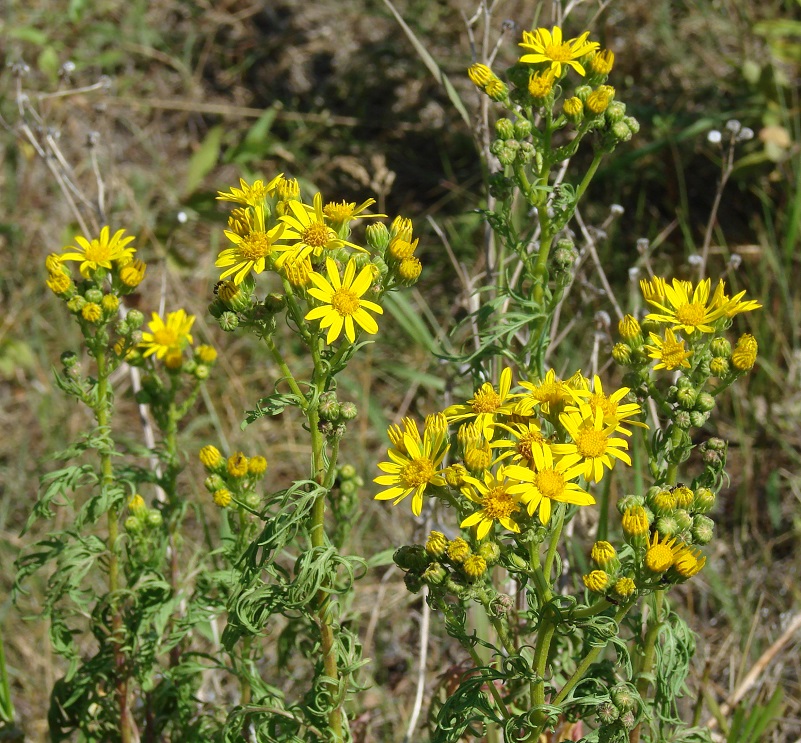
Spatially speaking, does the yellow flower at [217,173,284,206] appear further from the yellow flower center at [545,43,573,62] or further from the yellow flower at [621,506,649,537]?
the yellow flower at [621,506,649,537]

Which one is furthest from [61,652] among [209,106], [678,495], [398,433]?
[209,106]

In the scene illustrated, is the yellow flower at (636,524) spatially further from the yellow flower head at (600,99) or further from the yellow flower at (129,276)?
the yellow flower at (129,276)

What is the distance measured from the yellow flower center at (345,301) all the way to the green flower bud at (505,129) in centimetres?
69

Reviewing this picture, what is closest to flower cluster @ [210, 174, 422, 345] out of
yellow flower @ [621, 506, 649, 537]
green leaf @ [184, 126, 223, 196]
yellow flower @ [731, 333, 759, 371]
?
yellow flower @ [621, 506, 649, 537]

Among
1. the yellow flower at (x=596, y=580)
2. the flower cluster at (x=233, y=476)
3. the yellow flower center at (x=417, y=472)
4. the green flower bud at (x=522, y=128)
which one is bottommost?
the flower cluster at (x=233, y=476)

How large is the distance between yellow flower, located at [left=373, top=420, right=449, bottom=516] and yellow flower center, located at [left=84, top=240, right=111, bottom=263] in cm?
110

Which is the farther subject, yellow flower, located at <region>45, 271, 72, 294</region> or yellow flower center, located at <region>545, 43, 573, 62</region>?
yellow flower, located at <region>45, 271, 72, 294</region>

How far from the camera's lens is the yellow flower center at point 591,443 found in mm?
2000

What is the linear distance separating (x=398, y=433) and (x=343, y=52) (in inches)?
177

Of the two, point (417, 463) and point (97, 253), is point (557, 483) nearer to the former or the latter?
point (417, 463)

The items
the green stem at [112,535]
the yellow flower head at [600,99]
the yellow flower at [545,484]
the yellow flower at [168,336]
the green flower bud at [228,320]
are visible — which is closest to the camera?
the yellow flower at [545,484]

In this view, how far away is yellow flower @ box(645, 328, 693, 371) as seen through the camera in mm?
2242

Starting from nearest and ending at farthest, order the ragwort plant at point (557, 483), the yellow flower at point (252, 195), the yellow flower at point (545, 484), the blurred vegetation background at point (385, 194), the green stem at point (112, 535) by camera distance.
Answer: the yellow flower at point (545, 484) → the ragwort plant at point (557, 483) → the yellow flower at point (252, 195) → the green stem at point (112, 535) → the blurred vegetation background at point (385, 194)

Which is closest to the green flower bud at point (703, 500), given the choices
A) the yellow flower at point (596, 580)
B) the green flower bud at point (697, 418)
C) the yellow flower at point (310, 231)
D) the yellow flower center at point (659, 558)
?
the green flower bud at point (697, 418)
